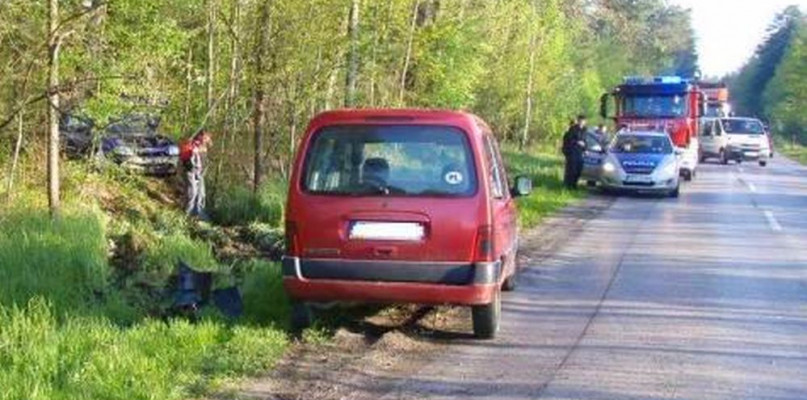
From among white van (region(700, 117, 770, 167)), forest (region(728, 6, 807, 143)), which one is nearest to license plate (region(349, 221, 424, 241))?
white van (region(700, 117, 770, 167))

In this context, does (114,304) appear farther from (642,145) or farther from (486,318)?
(642,145)

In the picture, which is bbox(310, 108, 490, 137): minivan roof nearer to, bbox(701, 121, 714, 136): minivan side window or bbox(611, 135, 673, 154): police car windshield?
bbox(611, 135, 673, 154): police car windshield

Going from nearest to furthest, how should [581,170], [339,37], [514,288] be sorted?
[514,288] → [339,37] → [581,170]

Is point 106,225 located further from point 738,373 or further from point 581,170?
point 581,170

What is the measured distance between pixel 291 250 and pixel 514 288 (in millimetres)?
3792

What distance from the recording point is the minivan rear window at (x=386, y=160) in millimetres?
8727

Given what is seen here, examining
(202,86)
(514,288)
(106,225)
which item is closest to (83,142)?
(106,225)

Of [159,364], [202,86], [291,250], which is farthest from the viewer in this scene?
[202,86]

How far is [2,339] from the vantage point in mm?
8172

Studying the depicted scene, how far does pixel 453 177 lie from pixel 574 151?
18.7m

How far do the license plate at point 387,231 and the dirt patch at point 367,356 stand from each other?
2.69 feet

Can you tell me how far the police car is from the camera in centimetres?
2586

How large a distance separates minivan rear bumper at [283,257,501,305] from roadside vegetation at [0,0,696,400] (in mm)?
481

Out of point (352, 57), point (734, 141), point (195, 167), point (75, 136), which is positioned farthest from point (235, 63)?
point (734, 141)
